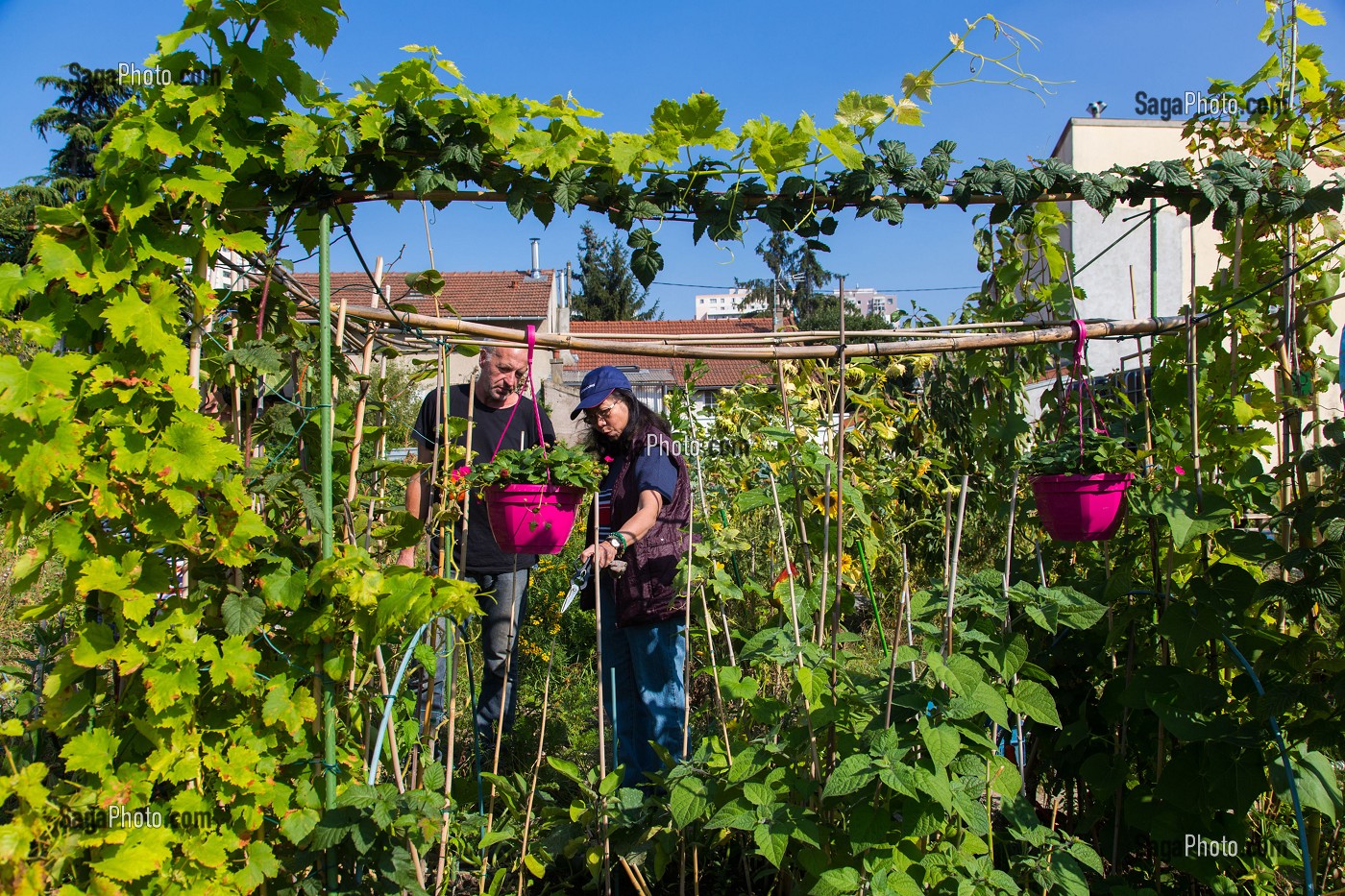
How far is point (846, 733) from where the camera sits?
1.94 metres

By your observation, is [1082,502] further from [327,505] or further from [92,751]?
[92,751]

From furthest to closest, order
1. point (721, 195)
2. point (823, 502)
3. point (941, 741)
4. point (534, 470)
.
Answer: point (823, 502) < point (534, 470) < point (721, 195) < point (941, 741)

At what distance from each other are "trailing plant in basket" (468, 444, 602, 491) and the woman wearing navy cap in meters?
0.54

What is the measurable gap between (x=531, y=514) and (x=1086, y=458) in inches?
58.5

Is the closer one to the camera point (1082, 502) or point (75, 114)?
point (1082, 502)

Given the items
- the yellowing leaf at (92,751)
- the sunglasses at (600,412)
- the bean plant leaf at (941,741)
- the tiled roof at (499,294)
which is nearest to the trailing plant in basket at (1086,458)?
the bean plant leaf at (941,741)

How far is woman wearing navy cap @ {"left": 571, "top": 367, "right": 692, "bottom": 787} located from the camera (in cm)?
284

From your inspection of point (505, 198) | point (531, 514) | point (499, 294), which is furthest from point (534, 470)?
point (499, 294)

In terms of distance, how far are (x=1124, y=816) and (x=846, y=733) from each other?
34.0 inches

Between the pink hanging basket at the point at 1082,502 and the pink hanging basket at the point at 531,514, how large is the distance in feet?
4.17

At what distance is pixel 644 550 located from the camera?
2.86m

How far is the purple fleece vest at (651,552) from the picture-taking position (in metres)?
2.84

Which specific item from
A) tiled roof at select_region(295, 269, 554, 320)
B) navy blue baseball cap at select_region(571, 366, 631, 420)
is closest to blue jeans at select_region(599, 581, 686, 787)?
navy blue baseball cap at select_region(571, 366, 631, 420)

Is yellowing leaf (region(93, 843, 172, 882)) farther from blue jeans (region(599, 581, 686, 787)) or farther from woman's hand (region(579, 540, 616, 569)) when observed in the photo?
blue jeans (region(599, 581, 686, 787))
